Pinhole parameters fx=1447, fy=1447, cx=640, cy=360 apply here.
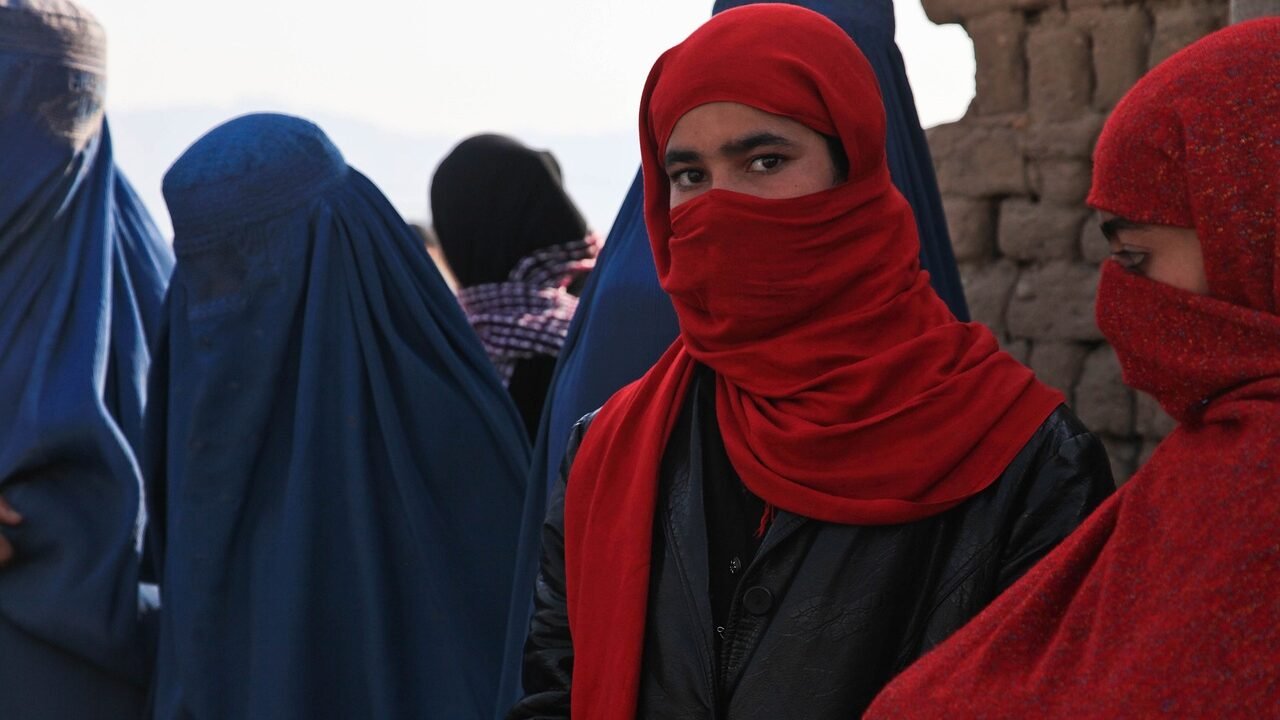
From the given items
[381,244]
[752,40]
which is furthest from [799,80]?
[381,244]

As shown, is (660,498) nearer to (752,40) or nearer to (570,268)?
(752,40)

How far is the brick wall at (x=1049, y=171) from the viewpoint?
3236mm

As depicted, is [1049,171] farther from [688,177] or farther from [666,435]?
[666,435]

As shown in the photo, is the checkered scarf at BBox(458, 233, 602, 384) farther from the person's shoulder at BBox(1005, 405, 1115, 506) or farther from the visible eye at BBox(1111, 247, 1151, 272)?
the visible eye at BBox(1111, 247, 1151, 272)

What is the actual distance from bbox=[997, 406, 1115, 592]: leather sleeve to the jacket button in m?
0.24

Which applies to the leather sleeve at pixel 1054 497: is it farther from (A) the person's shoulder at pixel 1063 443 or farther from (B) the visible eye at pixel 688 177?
(B) the visible eye at pixel 688 177

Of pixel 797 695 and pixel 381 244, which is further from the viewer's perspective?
pixel 381 244

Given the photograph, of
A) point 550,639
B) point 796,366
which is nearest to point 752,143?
point 796,366

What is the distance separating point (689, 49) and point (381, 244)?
101 cm

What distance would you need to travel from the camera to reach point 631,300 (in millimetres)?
2277

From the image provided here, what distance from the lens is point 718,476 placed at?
5.42 ft

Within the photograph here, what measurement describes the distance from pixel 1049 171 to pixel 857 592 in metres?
2.17

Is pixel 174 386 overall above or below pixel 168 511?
above

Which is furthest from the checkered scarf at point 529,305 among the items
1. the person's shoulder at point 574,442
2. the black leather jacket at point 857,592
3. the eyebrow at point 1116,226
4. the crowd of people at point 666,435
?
the eyebrow at point 1116,226
